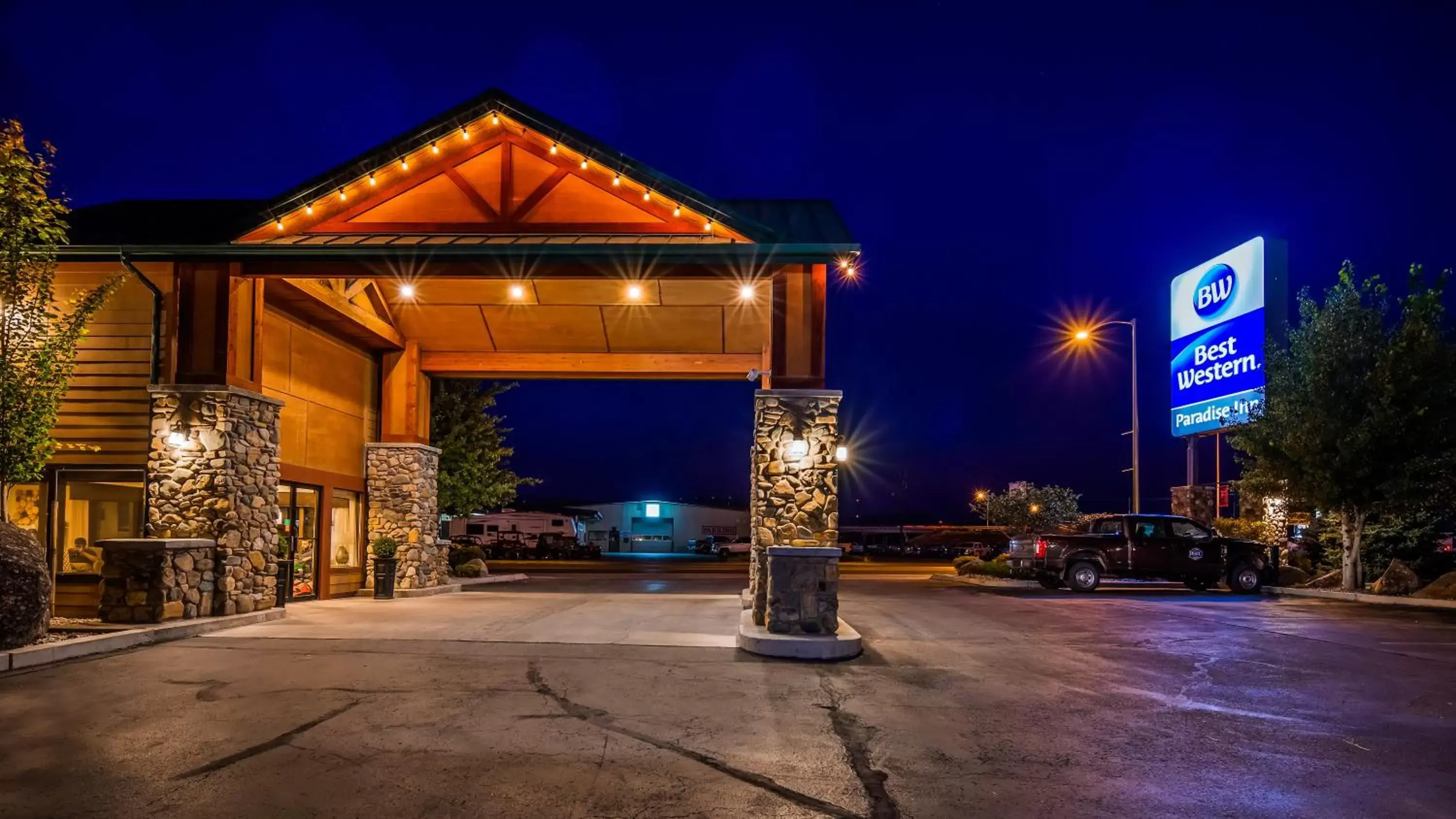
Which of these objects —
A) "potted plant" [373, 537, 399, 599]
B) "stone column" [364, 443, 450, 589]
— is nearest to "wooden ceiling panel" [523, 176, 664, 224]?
"stone column" [364, 443, 450, 589]

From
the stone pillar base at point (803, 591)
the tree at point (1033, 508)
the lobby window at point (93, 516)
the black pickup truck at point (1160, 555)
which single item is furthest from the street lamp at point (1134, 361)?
the lobby window at point (93, 516)

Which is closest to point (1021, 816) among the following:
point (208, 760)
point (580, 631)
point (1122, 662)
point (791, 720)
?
point (791, 720)

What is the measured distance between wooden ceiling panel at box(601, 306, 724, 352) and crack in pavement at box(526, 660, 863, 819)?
382 inches

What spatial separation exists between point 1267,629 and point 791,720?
32.3 feet

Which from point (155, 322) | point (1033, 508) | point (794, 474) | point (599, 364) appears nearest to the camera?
point (794, 474)

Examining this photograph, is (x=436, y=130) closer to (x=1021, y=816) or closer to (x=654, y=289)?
(x=654, y=289)

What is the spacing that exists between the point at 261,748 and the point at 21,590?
209 inches

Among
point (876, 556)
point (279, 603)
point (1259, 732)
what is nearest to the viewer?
point (1259, 732)

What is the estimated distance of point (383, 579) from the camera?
1745 cm

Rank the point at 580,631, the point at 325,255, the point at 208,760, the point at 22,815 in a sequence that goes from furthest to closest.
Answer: the point at 325,255, the point at 580,631, the point at 208,760, the point at 22,815

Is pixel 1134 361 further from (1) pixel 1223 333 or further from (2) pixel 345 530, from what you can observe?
(2) pixel 345 530

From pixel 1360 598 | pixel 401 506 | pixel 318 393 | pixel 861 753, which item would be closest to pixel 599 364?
pixel 401 506

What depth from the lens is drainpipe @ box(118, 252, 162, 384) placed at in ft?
43.4

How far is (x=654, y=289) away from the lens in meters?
16.1
